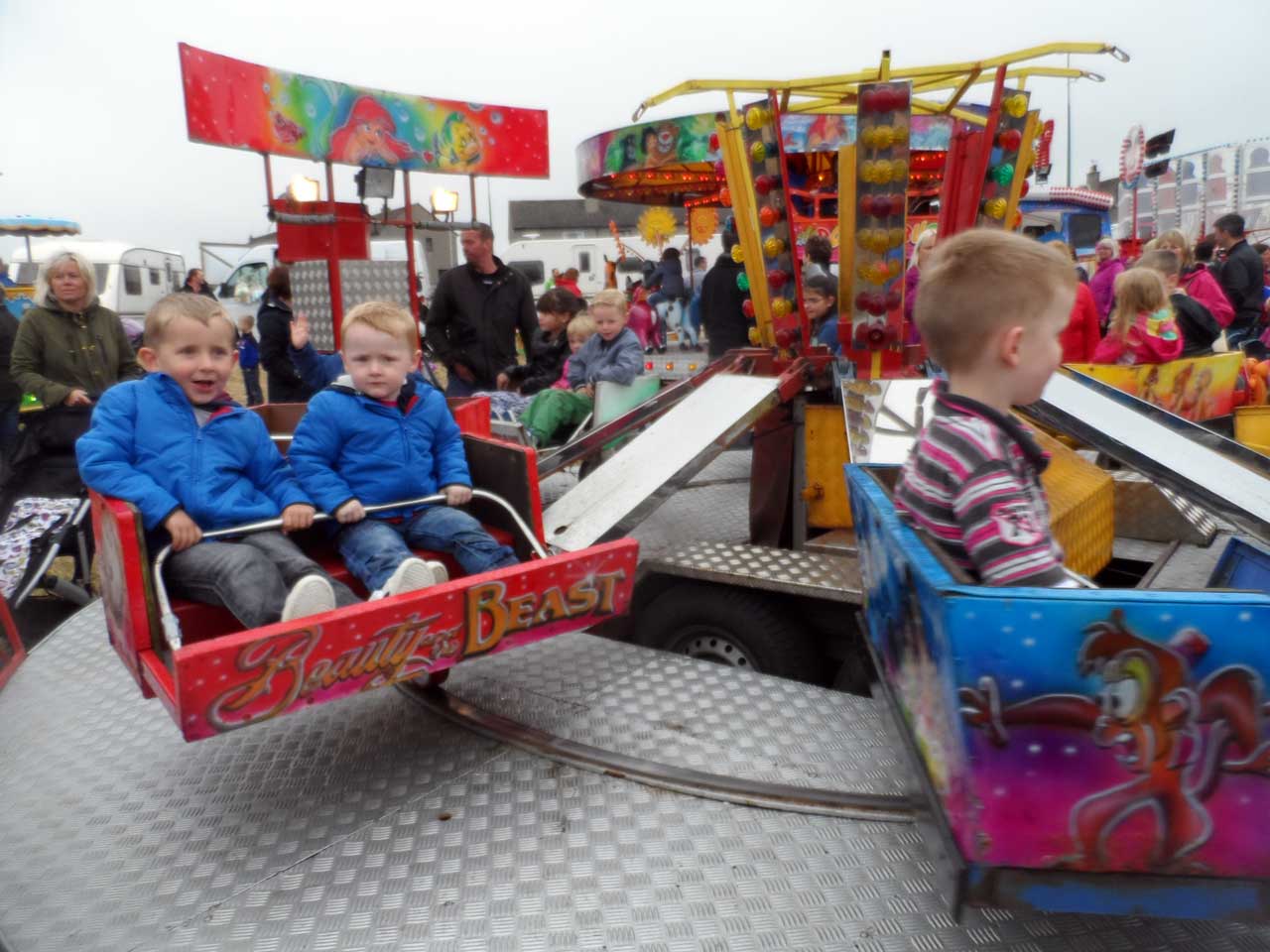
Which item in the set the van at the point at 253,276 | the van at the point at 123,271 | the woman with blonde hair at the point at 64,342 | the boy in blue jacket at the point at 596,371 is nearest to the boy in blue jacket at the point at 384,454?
the boy in blue jacket at the point at 596,371

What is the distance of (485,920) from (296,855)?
493 mm

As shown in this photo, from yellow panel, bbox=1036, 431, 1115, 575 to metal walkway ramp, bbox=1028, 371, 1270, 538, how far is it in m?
0.19

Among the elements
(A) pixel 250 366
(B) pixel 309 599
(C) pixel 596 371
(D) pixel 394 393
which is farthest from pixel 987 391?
(A) pixel 250 366

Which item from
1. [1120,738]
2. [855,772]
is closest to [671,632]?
[855,772]

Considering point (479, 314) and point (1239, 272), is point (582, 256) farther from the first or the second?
point (479, 314)

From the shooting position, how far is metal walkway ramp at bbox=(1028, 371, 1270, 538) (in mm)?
2424

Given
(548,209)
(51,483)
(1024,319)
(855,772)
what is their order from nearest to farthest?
1. (1024,319)
2. (855,772)
3. (51,483)
4. (548,209)

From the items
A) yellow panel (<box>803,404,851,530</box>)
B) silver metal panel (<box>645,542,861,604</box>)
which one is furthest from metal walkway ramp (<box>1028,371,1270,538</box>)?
silver metal panel (<box>645,542,861,604</box>)

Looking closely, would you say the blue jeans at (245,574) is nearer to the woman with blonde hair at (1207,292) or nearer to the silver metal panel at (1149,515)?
the silver metal panel at (1149,515)

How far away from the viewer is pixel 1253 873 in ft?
4.17

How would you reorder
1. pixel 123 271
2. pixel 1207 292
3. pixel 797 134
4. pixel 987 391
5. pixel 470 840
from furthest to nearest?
pixel 123 271 < pixel 797 134 < pixel 1207 292 < pixel 470 840 < pixel 987 391

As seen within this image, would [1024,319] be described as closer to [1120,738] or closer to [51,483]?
[1120,738]

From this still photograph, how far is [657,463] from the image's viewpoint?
121 inches

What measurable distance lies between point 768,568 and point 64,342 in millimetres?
3618
